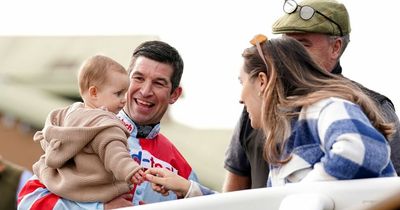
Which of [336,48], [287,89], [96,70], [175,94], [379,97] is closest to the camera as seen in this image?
[287,89]

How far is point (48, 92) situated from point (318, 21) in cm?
2367

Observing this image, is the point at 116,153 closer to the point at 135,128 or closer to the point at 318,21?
the point at 135,128

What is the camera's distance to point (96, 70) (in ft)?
19.0

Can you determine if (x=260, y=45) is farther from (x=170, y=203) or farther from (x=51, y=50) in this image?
(x=51, y=50)

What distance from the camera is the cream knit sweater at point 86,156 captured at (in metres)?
5.60

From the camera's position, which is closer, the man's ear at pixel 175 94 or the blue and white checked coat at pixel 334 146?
the blue and white checked coat at pixel 334 146

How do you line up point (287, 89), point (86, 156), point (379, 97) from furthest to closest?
point (379, 97), point (86, 156), point (287, 89)

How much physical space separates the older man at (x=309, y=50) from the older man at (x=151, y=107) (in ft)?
0.80

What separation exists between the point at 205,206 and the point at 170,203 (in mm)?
112

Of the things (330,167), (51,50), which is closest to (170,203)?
(330,167)

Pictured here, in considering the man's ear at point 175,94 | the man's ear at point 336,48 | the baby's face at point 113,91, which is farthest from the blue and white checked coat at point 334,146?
the man's ear at point 336,48

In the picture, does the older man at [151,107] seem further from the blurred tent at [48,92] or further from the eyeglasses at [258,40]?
the blurred tent at [48,92]

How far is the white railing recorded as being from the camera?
456 centimetres

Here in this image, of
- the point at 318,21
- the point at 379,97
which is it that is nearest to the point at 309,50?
the point at 318,21
